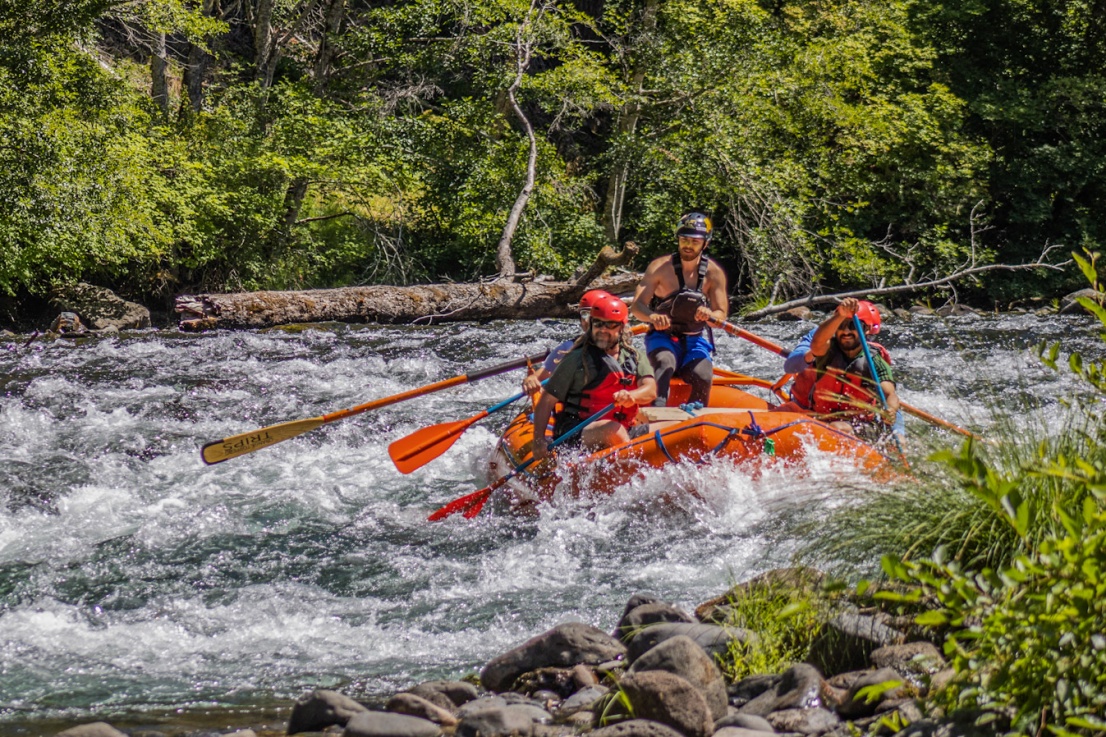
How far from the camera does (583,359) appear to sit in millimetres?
6289

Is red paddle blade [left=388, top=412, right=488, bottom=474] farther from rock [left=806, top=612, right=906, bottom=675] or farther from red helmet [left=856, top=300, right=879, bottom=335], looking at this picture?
rock [left=806, top=612, right=906, bottom=675]

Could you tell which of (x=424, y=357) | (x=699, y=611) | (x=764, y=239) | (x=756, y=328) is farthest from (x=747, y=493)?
(x=764, y=239)

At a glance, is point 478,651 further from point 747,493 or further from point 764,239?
point 764,239

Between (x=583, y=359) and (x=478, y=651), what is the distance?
2.34m

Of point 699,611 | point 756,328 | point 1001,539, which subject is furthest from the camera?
point 756,328

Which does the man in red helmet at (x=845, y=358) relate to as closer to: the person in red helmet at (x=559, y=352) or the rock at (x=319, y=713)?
the person in red helmet at (x=559, y=352)

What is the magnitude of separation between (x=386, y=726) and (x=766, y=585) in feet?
4.61

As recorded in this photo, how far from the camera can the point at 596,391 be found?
6359 millimetres

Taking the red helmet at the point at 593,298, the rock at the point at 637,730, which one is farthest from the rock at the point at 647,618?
the red helmet at the point at 593,298

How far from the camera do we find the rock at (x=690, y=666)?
10.3 ft

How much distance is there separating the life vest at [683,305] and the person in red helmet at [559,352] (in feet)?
2.20

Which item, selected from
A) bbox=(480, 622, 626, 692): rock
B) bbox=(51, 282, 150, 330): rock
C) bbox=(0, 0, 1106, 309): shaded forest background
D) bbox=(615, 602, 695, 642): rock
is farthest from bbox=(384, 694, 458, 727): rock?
bbox=(51, 282, 150, 330): rock

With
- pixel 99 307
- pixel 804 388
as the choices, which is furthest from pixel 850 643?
pixel 99 307

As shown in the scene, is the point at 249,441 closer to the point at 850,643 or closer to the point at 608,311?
the point at 608,311
